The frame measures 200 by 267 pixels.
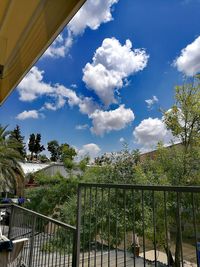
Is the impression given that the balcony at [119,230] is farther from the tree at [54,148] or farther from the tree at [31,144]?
the tree at [31,144]

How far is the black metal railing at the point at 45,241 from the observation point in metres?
2.72

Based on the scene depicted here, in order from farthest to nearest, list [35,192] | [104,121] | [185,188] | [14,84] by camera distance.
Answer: [104,121] < [35,192] < [14,84] < [185,188]

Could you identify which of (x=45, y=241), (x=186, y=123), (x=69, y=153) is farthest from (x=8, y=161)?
(x=45, y=241)

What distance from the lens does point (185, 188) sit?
1.31 meters

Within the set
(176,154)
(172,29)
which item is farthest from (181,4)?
(176,154)

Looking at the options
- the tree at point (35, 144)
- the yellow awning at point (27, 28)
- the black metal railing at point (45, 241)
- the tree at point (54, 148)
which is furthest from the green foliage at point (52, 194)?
the tree at point (35, 144)

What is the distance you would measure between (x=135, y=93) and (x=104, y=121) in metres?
5.79

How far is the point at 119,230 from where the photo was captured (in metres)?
2.81

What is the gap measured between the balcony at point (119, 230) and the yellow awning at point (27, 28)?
3.79ft

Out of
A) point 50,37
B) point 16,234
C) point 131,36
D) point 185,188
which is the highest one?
point 131,36

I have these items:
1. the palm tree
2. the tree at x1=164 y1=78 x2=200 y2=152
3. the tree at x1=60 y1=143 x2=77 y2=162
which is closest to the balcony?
the tree at x1=164 y1=78 x2=200 y2=152

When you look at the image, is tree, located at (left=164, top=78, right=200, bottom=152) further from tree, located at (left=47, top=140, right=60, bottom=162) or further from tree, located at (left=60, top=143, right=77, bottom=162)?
tree, located at (left=47, top=140, right=60, bottom=162)

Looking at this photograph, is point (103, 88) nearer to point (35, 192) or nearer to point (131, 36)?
point (131, 36)

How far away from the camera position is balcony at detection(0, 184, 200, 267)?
1.37m
